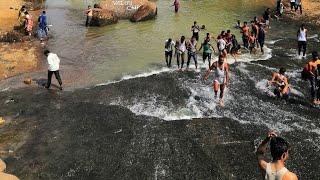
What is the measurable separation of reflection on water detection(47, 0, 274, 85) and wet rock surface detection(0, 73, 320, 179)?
140 inches

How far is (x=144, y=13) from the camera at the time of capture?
2950cm

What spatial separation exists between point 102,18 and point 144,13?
3268 mm

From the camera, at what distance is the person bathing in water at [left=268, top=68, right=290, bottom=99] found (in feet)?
48.1

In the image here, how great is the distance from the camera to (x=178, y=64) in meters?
18.8

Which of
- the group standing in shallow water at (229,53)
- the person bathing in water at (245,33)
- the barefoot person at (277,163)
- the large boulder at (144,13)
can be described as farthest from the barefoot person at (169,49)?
the barefoot person at (277,163)

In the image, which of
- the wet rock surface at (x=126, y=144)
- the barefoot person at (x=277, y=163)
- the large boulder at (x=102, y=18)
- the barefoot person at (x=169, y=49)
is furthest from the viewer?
the large boulder at (x=102, y=18)

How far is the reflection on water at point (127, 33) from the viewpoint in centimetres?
2002

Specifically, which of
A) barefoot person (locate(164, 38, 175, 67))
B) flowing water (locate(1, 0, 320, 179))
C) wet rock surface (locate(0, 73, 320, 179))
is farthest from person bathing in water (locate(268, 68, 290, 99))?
barefoot person (locate(164, 38, 175, 67))

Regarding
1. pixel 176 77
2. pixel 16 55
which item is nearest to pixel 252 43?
pixel 176 77

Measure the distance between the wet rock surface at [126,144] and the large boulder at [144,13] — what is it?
14.8 m

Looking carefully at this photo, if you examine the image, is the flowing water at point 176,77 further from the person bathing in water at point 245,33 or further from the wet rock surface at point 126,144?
the person bathing in water at point 245,33

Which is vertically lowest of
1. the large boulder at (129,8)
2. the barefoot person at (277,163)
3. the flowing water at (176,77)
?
the flowing water at (176,77)

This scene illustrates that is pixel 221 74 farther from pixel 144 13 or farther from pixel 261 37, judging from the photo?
pixel 144 13

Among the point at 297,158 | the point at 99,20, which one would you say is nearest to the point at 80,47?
the point at 99,20
